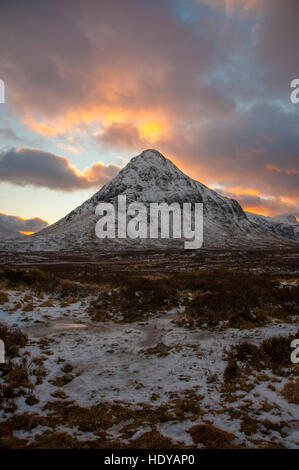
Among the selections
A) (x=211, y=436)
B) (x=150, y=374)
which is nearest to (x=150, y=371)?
(x=150, y=374)

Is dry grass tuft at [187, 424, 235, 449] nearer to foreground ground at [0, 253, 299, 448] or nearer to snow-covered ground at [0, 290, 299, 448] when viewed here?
foreground ground at [0, 253, 299, 448]

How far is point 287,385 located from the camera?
8125 millimetres

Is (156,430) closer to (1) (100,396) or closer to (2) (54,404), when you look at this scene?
(1) (100,396)

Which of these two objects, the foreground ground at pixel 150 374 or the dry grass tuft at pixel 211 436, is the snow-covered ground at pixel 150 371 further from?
the dry grass tuft at pixel 211 436

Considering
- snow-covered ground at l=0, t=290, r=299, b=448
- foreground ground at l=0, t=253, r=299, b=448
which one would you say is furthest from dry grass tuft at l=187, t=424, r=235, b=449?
snow-covered ground at l=0, t=290, r=299, b=448

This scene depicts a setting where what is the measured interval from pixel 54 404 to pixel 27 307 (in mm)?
11244

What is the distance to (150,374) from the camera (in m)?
9.41

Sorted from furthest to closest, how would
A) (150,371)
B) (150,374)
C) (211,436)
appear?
1. (150,371)
2. (150,374)
3. (211,436)

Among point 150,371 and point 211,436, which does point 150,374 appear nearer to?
point 150,371

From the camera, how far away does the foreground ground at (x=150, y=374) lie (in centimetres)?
604

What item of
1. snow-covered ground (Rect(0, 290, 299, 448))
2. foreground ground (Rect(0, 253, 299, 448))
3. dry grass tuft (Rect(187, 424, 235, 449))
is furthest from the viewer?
snow-covered ground (Rect(0, 290, 299, 448))

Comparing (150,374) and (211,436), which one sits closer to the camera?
(211,436)

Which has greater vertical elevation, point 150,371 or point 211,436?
point 211,436

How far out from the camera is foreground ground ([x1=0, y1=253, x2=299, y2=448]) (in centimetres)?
604
